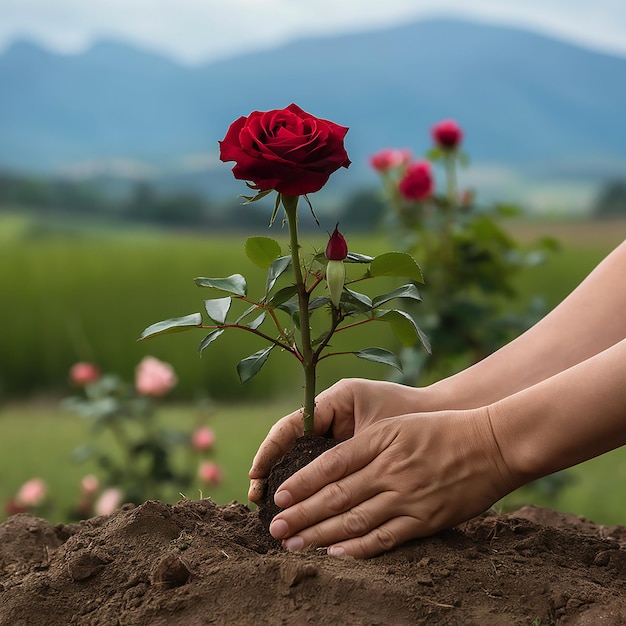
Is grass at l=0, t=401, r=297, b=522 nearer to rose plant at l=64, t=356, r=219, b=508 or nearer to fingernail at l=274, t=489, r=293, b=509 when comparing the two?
rose plant at l=64, t=356, r=219, b=508

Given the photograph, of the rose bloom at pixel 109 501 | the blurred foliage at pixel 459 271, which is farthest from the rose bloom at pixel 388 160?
the rose bloom at pixel 109 501

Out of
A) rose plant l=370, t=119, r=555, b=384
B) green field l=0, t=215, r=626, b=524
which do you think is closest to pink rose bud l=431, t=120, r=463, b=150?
rose plant l=370, t=119, r=555, b=384

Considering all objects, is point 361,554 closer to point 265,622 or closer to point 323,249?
point 265,622

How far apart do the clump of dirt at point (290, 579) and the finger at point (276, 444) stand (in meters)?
0.08

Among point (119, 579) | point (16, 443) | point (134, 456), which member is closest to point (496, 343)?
point (134, 456)

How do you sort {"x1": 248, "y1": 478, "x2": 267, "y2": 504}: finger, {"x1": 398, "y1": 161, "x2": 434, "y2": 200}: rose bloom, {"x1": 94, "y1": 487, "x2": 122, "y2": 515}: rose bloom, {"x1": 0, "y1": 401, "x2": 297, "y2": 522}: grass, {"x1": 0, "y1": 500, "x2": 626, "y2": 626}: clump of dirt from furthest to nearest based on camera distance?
{"x1": 0, "y1": 401, "x2": 297, "y2": 522}: grass → {"x1": 398, "y1": 161, "x2": 434, "y2": 200}: rose bloom → {"x1": 94, "y1": 487, "x2": 122, "y2": 515}: rose bloom → {"x1": 248, "y1": 478, "x2": 267, "y2": 504}: finger → {"x1": 0, "y1": 500, "x2": 626, "y2": 626}: clump of dirt

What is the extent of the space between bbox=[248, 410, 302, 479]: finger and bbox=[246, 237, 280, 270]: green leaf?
26cm

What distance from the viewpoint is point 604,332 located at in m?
1.37

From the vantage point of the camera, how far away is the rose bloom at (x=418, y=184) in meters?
2.64

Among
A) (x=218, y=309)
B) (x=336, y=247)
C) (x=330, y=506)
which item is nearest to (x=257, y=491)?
(x=330, y=506)

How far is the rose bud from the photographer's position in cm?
108

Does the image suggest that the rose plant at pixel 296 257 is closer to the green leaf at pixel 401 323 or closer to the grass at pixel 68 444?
the green leaf at pixel 401 323

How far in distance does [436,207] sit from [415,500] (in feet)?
5.82

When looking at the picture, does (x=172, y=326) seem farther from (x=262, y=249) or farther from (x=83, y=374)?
(x=83, y=374)
